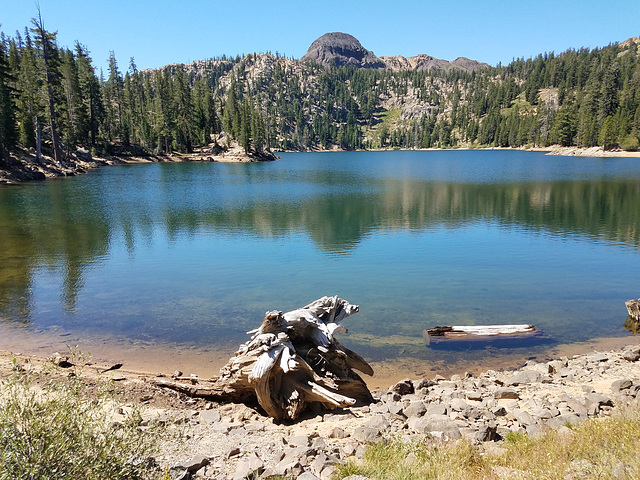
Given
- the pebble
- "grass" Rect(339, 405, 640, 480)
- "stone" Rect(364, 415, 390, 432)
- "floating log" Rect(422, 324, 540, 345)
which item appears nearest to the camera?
"grass" Rect(339, 405, 640, 480)

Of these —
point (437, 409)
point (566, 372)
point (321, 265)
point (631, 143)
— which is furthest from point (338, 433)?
point (631, 143)

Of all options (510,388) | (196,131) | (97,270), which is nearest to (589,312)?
(510,388)

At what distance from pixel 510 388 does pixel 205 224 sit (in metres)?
27.8

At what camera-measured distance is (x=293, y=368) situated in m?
8.15

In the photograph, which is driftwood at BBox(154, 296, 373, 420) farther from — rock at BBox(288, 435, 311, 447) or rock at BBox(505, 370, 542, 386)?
rock at BBox(505, 370, 542, 386)

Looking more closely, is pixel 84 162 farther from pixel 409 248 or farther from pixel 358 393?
pixel 358 393

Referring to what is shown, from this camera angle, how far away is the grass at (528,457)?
4.94 metres

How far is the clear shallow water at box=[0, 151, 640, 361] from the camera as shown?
49.9 ft

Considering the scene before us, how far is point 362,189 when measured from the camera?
185 feet

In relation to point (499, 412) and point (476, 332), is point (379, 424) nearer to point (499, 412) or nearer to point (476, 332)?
point (499, 412)

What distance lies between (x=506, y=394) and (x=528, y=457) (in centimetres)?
390

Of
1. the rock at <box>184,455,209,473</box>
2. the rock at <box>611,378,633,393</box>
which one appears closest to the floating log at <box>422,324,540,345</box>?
the rock at <box>611,378,633,393</box>

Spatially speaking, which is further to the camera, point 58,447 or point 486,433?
point 486,433

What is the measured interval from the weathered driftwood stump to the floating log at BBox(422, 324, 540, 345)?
5296 millimetres
